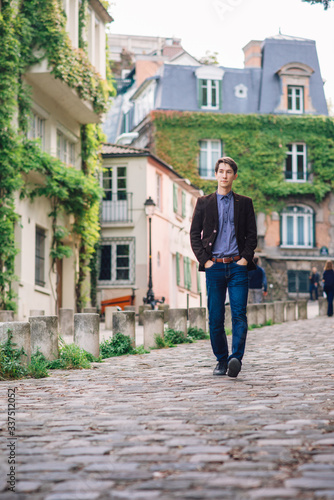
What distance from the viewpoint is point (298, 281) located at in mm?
43625

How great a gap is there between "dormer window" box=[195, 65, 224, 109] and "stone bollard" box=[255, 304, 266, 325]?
82.3 ft

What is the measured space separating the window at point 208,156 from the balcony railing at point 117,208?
9.78 meters

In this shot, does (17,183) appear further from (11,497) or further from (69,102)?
(11,497)

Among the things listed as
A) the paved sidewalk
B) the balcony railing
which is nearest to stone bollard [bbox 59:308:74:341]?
the paved sidewalk

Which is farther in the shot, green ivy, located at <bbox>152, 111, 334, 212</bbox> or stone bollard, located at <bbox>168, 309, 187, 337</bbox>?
green ivy, located at <bbox>152, 111, 334, 212</bbox>

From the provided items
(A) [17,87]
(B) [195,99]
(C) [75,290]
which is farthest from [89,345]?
(B) [195,99]

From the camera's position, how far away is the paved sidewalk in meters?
3.79

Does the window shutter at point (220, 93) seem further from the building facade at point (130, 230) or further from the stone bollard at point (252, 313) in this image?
the stone bollard at point (252, 313)

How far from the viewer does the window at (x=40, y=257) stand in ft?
74.4

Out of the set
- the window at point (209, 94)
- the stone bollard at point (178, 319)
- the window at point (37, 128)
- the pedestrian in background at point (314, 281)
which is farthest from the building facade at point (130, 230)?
the stone bollard at point (178, 319)

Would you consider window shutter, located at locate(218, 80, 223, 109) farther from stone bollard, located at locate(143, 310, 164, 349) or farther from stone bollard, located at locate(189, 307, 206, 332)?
stone bollard, located at locate(143, 310, 164, 349)

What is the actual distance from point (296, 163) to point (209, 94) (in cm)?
589

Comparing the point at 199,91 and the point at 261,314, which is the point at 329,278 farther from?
the point at 199,91

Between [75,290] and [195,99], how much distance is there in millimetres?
21429
